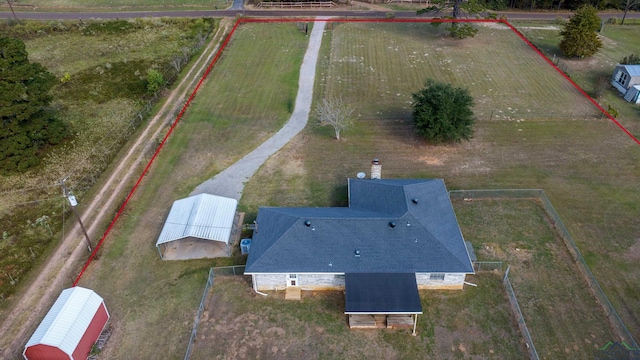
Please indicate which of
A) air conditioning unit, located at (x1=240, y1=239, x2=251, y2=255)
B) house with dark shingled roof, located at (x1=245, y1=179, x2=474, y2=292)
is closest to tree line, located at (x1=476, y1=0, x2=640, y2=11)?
house with dark shingled roof, located at (x1=245, y1=179, x2=474, y2=292)

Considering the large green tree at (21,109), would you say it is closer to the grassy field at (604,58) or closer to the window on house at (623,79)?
the grassy field at (604,58)

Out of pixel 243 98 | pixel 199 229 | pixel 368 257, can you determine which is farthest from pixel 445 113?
pixel 199 229

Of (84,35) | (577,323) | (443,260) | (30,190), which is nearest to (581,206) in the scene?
(577,323)

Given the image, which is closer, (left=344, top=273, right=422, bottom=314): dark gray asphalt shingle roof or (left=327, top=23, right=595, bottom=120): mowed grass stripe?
(left=344, top=273, right=422, bottom=314): dark gray asphalt shingle roof

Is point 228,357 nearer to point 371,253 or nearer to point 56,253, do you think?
point 371,253

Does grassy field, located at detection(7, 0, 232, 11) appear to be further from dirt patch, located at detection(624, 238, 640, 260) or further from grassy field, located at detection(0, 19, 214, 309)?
dirt patch, located at detection(624, 238, 640, 260)

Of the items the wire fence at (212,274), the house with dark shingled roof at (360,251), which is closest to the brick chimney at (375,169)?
the house with dark shingled roof at (360,251)
